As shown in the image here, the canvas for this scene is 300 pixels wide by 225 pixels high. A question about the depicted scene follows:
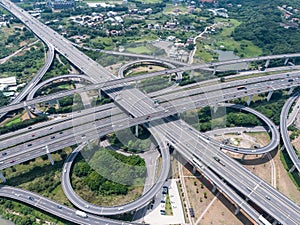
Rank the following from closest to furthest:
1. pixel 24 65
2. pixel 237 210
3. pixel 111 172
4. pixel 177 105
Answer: pixel 237 210, pixel 111 172, pixel 177 105, pixel 24 65

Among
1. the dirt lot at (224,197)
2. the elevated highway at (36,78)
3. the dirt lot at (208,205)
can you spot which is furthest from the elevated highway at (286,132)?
the elevated highway at (36,78)

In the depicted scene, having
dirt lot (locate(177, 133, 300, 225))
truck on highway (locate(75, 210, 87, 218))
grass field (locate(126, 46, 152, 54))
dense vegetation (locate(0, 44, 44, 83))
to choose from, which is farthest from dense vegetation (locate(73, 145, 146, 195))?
grass field (locate(126, 46, 152, 54))

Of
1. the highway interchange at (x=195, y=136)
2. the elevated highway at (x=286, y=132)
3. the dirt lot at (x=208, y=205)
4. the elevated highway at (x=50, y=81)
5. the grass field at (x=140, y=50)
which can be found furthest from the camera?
the grass field at (x=140, y=50)

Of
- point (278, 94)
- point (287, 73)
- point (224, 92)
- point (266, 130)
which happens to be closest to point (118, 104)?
point (224, 92)

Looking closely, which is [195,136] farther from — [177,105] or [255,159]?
[255,159]

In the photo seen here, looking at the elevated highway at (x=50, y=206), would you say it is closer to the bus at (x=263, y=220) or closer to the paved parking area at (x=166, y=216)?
the paved parking area at (x=166, y=216)

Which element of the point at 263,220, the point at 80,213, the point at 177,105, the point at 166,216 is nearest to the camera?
the point at 263,220

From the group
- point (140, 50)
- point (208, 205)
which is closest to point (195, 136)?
point (208, 205)

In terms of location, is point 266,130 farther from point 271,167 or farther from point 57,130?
point 57,130
